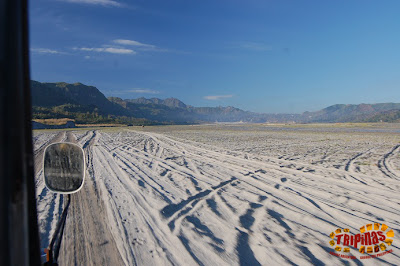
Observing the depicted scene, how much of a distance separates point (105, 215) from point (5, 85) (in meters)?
4.67

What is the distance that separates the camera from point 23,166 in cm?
100

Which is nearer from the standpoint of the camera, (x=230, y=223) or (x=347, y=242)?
(x=347, y=242)

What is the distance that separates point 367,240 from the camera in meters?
4.08

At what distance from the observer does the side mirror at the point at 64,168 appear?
6.50ft

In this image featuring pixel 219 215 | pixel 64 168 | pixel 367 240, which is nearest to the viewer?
pixel 64 168

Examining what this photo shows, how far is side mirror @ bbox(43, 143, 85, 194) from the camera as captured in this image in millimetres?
1982

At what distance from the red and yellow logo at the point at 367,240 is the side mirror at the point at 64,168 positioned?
11.9 ft

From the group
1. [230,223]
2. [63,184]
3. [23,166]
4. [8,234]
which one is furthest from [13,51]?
[230,223]

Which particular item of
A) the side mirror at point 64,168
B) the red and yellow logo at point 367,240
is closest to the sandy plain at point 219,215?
the red and yellow logo at point 367,240

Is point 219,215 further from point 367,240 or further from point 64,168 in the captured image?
point 64,168

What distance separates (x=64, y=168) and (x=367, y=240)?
15.1 feet

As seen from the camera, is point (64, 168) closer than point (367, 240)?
Yes

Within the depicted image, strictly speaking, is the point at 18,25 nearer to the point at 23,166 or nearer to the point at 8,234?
the point at 23,166

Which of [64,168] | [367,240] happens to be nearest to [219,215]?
[367,240]
